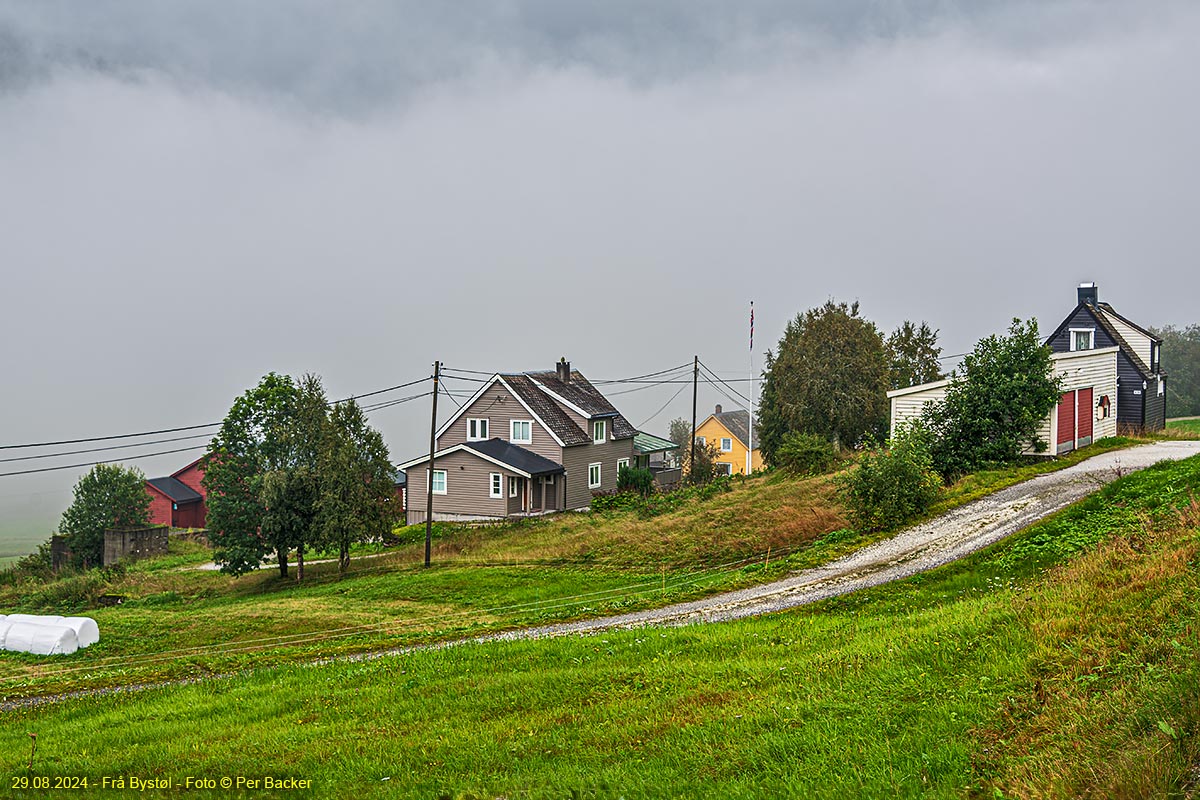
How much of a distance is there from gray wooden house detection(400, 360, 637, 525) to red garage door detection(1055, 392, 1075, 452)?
25.2 metres

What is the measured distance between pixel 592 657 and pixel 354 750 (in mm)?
4080

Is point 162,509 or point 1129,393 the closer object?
point 1129,393

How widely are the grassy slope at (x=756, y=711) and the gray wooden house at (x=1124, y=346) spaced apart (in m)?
31.8

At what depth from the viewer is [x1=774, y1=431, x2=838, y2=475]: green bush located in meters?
42.0

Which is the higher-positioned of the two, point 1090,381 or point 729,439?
point 1090,381

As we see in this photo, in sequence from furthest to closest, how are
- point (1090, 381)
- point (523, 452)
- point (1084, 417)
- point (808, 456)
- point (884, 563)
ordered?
point (523, 452), point (808, 456), point (1090, 381), point (1084, 417), point (884, 563)

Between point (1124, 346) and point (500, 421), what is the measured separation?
105 feet

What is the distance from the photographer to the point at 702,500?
4016 centimetres

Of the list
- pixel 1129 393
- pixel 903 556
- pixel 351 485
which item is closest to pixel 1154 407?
pixel 1129 393

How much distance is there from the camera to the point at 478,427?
5375 centimetres

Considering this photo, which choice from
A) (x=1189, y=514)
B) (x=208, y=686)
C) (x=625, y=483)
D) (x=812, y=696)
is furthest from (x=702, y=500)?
(x=812, y=696)

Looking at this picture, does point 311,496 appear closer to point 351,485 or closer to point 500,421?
point 351,485

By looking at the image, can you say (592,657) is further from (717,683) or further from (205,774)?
(205,774)

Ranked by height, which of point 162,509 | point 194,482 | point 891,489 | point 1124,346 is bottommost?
point 162,509
